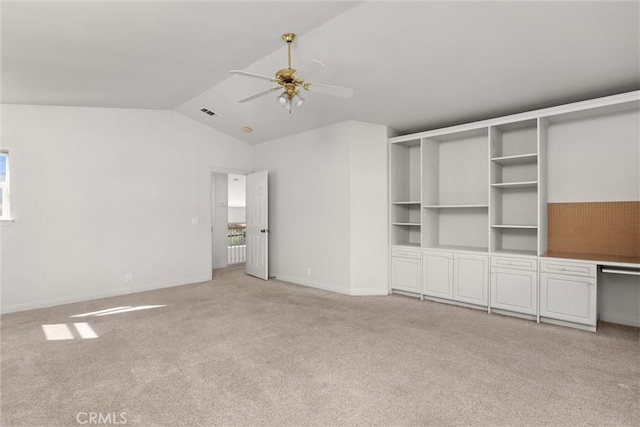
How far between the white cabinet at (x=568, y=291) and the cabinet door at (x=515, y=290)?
92 mm

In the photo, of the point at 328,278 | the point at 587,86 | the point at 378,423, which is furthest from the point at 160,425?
the point at 587,86

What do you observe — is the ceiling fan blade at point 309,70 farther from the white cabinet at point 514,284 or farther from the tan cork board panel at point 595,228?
the tan cork board panel at point 595,228

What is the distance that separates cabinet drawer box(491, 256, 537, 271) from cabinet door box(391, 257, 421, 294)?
Answer: 3.61 ft

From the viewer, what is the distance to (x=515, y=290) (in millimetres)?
4129

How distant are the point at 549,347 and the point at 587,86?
9.11 feet

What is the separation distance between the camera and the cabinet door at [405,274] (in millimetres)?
5098

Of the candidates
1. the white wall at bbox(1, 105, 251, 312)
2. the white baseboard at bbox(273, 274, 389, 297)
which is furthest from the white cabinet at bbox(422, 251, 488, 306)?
the white wall at bbox(1, 105, 251, 312)

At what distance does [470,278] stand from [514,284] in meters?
0.54

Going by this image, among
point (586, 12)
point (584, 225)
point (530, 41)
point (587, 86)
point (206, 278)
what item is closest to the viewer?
point (586, 12)

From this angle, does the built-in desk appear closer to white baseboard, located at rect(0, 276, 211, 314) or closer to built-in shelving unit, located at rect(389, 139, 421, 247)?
built-in shelving unit, located at rect(389, 139, 421, 247)

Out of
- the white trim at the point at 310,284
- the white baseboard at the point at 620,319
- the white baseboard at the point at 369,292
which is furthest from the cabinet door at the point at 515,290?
the white trim at the point at 310,284

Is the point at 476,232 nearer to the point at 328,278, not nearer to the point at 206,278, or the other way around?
the point at 328,278

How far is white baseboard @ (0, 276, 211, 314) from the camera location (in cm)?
464

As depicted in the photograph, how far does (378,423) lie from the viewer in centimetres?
212
